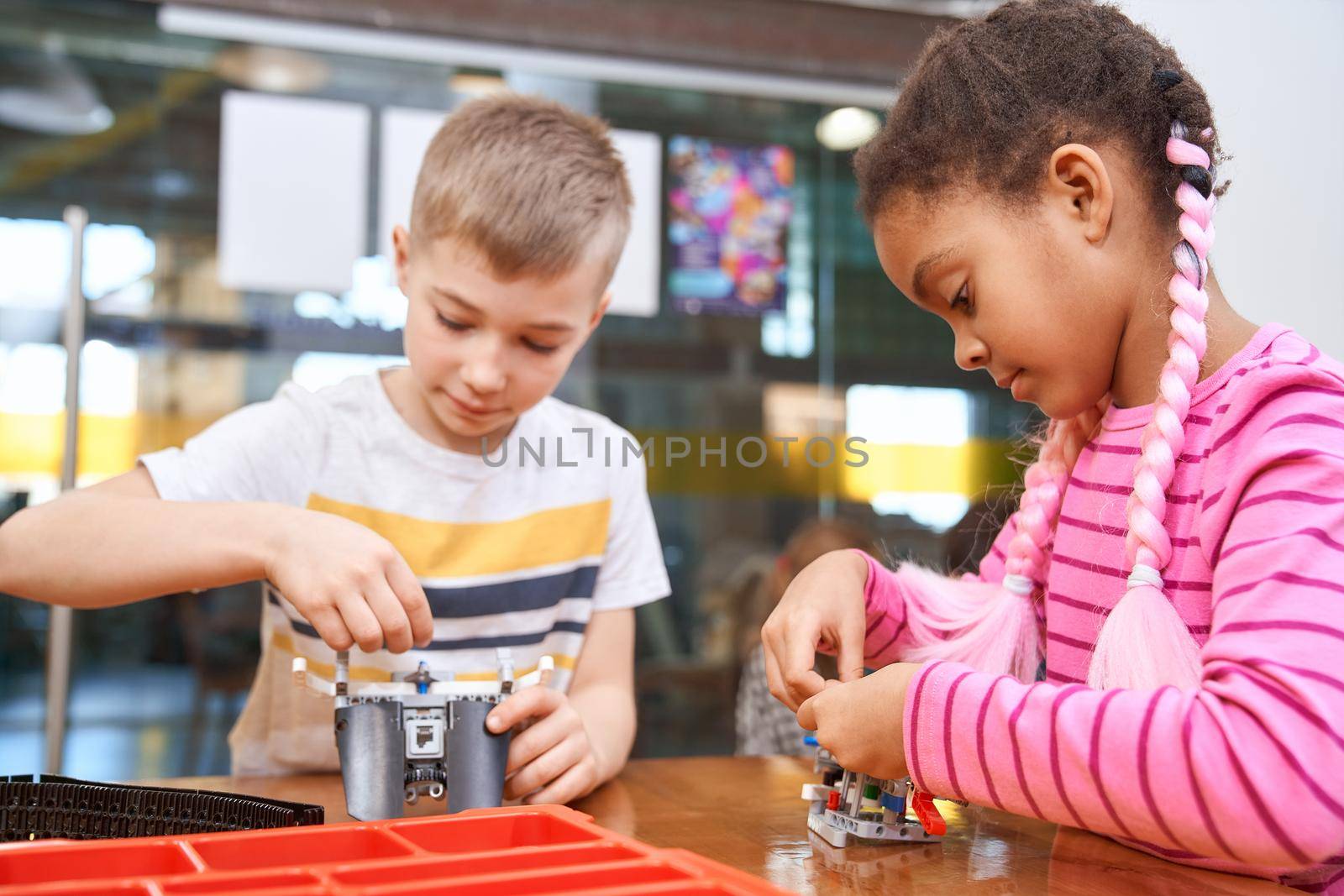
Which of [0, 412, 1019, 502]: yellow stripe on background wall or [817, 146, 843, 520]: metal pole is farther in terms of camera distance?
[817, 146, 843, 520]: metal pole

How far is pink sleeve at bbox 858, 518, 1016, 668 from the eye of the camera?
93 cm

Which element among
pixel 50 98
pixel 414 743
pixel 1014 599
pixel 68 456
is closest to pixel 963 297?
pixel 1014 599

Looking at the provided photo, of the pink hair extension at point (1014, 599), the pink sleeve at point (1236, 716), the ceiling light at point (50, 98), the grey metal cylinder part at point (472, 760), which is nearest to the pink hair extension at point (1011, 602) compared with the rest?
the pink hair extension at point (1014, 599)

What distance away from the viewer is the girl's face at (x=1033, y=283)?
75 cm

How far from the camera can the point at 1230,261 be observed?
1537 millimetres

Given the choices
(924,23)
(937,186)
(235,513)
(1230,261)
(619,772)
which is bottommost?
(619,772)

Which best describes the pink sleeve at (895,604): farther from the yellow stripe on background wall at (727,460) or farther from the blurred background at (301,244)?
the yellow stripe on background wall at (727,460)

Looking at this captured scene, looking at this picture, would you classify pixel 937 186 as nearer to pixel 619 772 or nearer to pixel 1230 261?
pixel 619 772

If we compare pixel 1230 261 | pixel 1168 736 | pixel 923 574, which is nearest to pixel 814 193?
pixel 1230 261

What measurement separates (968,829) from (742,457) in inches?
77.2

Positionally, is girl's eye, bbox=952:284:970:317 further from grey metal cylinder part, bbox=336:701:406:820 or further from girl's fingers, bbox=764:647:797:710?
grey metal cylinder part, bbox=336:701:406:820

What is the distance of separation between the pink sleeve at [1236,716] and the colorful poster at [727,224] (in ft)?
6.69

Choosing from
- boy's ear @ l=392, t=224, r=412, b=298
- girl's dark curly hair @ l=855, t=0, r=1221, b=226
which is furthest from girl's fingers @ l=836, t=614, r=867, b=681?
boy's ear @ l=392, t=224, r=412, b=298

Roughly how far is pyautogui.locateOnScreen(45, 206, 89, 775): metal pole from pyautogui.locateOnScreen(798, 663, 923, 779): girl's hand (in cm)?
171
